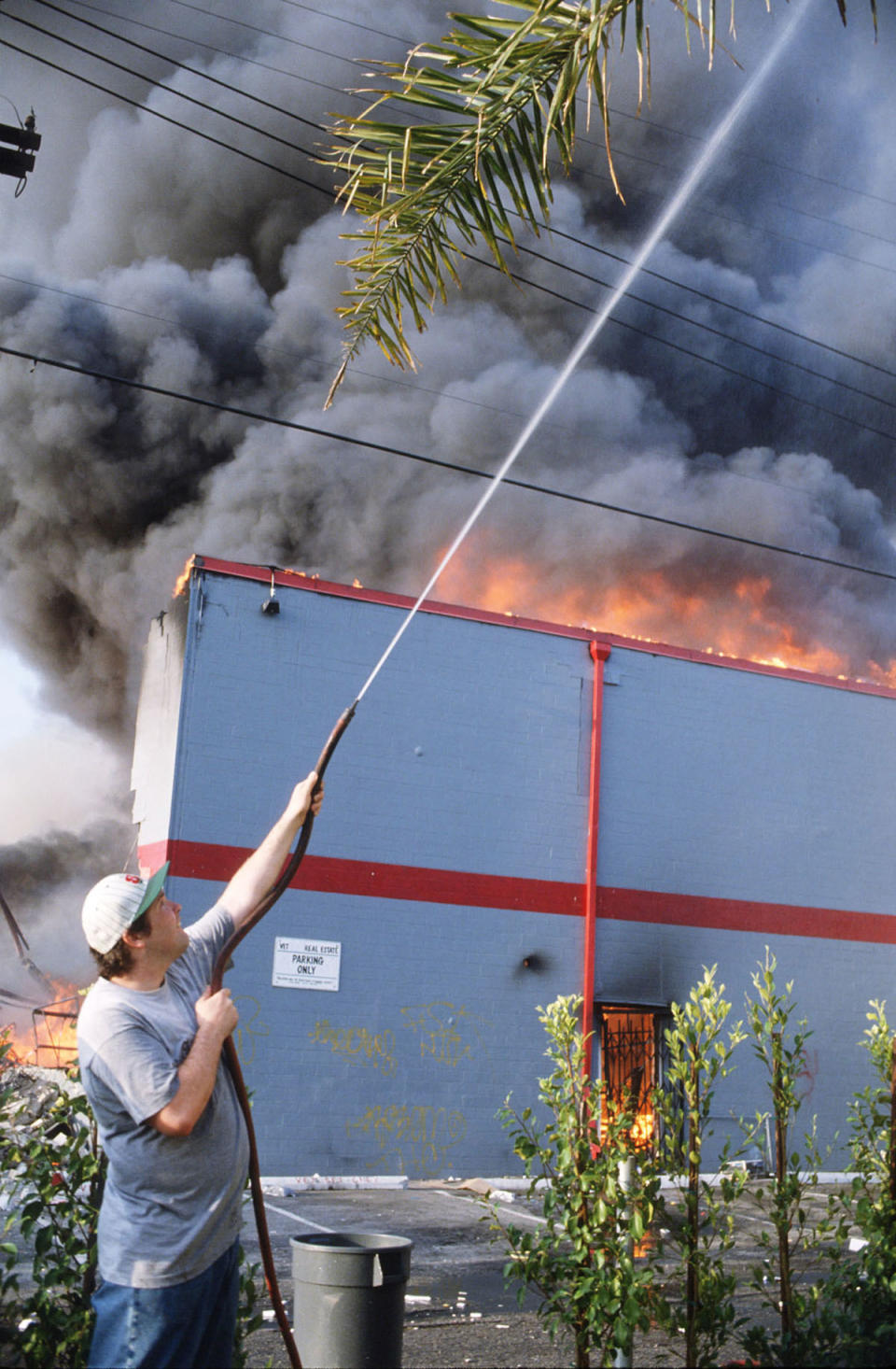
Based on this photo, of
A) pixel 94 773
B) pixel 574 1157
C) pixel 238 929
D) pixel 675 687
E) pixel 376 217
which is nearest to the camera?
pixel 238 929

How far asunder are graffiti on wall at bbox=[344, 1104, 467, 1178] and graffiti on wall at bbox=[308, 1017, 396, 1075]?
1.72ft

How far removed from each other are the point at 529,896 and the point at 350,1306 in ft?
37.1

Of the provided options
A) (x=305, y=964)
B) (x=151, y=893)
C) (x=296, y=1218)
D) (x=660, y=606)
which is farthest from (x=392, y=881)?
(x=660, y=606)

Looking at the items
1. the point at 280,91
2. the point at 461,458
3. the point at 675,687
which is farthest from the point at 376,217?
the point at 280,91

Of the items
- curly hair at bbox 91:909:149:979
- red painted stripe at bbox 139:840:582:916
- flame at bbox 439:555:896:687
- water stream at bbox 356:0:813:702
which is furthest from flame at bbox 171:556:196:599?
flame at bbox 439:555:896:687

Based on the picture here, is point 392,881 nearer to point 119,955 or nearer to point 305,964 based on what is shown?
point 305,964

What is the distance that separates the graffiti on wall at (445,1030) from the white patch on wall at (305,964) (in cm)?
110

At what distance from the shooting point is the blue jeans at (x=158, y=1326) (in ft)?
9.93

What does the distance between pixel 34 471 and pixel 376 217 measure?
4437cm

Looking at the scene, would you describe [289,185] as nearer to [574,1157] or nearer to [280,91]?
[280,91]

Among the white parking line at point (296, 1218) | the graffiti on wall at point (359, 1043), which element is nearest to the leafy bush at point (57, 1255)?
the white parking line at point (296, 1218)

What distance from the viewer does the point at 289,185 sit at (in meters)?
46.5

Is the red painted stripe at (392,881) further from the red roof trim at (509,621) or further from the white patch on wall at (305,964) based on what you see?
the red roof trim at (509,621)

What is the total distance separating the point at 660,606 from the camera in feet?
150
